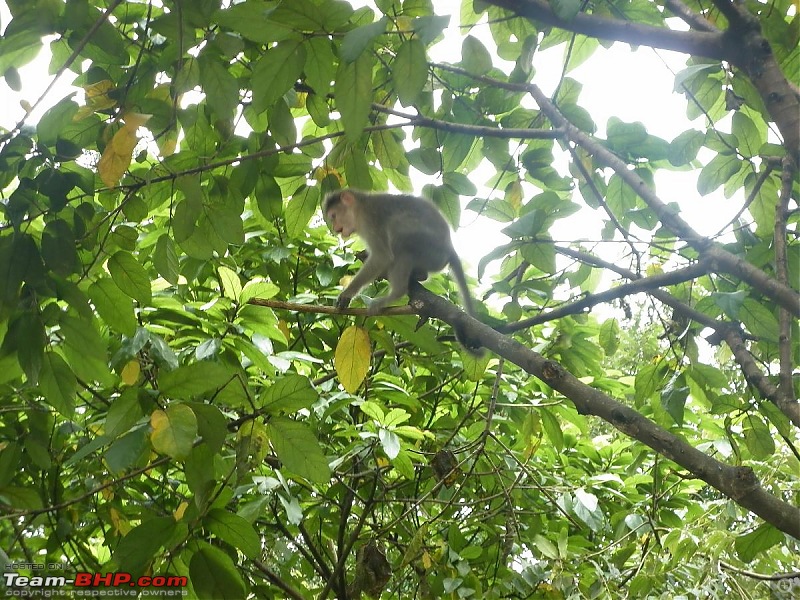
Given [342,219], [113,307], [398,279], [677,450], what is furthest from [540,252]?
[342,219]

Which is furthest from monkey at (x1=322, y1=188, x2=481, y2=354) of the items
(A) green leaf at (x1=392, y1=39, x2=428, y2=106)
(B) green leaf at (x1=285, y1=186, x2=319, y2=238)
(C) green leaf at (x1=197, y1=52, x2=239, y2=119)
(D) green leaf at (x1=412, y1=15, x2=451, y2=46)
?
(D) green leaf at (x1=412, y1=15, x2=451, y2=46)

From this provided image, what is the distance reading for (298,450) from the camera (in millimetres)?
1368

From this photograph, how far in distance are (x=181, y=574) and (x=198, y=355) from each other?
0.60 m

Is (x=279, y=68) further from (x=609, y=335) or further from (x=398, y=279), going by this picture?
(x=398, y=279)

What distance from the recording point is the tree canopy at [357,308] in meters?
1.19

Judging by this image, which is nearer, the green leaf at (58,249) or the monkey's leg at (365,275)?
the green leaf at (58,249)

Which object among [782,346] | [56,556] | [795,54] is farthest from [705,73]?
[56,556]

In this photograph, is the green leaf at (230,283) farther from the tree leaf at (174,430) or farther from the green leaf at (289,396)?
the tree leaf at (174,430)

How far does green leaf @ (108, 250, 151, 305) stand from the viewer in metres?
1.49

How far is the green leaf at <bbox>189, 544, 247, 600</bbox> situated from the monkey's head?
1639 mm

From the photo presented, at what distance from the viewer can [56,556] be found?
2.65 meters

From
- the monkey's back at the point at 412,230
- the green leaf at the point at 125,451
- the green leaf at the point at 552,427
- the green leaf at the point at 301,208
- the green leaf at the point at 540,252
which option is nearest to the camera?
the green leaf at the point at 125,451

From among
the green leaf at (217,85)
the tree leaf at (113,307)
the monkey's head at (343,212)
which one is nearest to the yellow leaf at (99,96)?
the green leaf at (217,85)

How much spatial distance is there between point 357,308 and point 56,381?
85 cm
